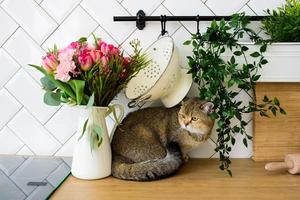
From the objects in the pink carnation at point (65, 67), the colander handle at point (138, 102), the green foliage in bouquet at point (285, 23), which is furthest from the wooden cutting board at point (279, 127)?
the pink carnation at point (65, 67)

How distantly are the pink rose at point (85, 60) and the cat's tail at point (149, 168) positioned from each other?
31 cm

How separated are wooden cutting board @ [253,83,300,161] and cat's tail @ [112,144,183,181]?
0.31 meters

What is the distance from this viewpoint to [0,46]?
1258mm

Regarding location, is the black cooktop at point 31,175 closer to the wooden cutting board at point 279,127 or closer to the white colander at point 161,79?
the white colander at point 161,79

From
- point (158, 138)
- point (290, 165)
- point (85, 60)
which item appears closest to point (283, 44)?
point (290, 165)

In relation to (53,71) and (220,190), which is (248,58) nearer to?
(220,190)

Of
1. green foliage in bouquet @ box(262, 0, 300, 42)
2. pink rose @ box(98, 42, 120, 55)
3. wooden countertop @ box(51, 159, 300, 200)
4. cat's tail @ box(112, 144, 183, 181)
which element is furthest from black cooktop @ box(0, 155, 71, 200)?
green foliage in bouquet @ box(262, 0, 300, 42)

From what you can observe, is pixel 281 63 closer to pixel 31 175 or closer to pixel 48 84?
pixel 48 84

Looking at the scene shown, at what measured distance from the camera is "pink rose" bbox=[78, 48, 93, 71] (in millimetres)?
972

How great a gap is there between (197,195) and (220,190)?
74 millimetres

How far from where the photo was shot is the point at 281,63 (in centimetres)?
116

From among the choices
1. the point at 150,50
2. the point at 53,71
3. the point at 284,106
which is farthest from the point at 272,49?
the point at 53,71

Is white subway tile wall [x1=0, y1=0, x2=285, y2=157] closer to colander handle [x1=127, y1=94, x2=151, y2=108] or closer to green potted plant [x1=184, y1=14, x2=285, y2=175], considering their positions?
colander handle [x1=127, y1=94, x2=151, y2=108]

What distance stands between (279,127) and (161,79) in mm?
431
